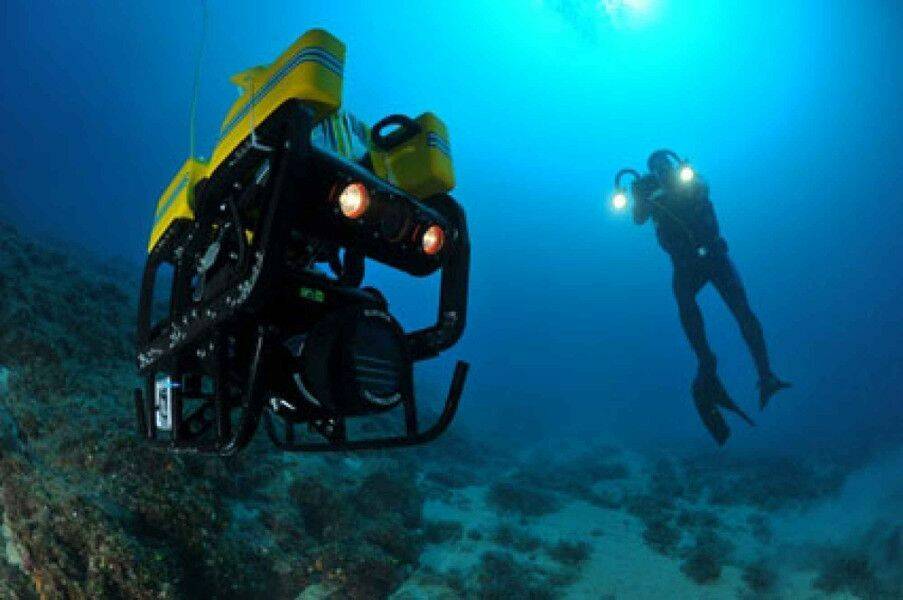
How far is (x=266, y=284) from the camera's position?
5.96 ft

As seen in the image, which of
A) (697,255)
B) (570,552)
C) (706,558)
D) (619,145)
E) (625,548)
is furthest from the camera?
(619,145)

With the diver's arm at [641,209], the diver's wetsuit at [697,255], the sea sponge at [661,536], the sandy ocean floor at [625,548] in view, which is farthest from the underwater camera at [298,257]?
the diver's wetsuit at [697,255]

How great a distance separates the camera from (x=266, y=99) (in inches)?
85.5

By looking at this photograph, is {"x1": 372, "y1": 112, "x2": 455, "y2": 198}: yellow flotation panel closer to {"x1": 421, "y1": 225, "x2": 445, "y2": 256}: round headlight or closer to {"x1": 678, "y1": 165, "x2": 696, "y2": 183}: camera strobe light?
{"x1": 421, "y1": 225, "x2": 445, "y2": 256}: round headlight

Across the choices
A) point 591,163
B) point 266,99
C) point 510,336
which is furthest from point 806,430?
point 591,163

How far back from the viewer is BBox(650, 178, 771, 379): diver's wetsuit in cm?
1367

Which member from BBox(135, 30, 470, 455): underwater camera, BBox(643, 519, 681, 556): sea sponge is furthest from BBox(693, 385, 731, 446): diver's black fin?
BBox(135, 30, 470, 455): underwater camera

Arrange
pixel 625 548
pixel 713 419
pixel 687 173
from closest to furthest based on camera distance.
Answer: pixel 625 548
pixel 713 419
pixel 687 173

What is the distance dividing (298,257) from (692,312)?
13.4 meters

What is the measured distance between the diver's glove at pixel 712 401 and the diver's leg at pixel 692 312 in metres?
0.25

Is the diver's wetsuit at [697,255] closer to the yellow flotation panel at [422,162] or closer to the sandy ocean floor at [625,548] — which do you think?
the sandy ocean floor at [625,548]

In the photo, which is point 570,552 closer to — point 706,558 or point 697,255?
point 706,558

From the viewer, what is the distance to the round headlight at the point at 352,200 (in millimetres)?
2119

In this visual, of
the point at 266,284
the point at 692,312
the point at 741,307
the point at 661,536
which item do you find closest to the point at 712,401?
the point at 692,312
